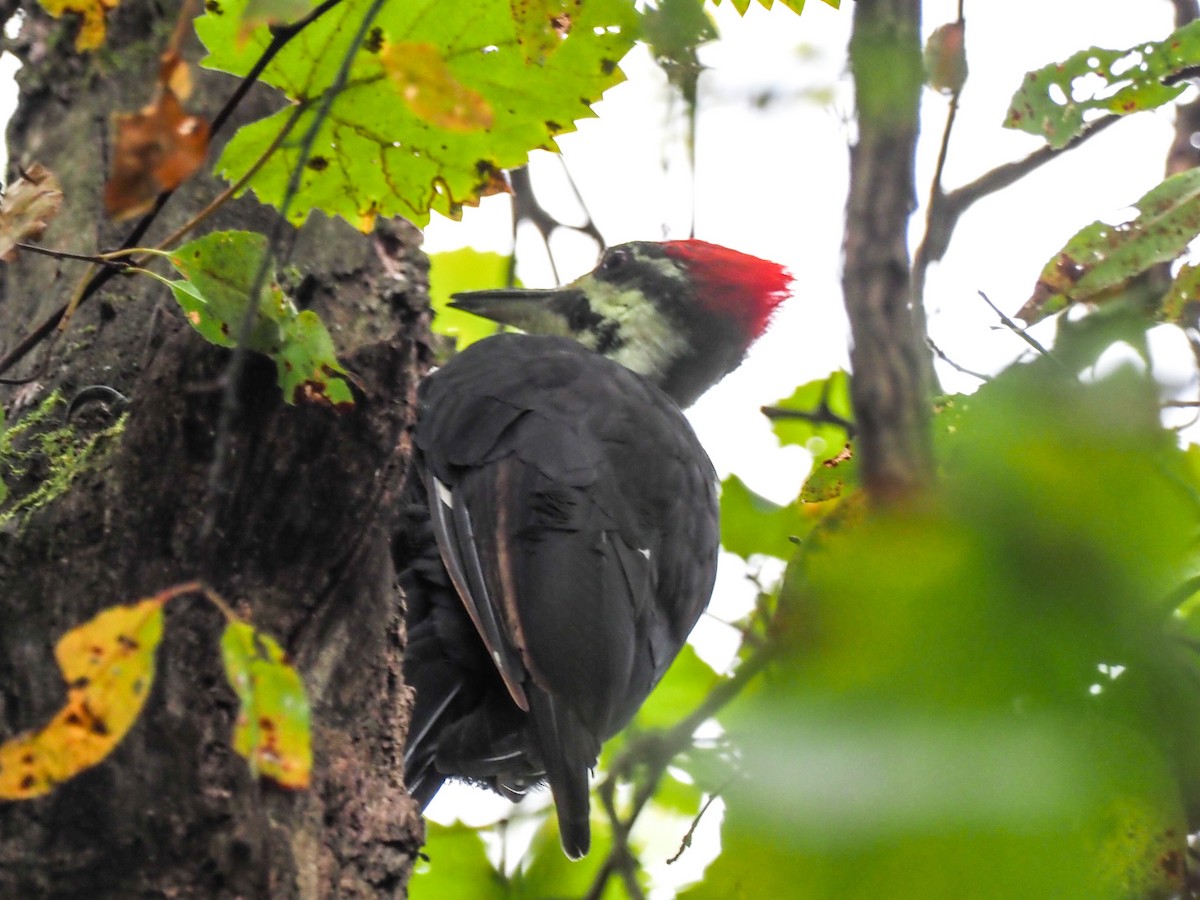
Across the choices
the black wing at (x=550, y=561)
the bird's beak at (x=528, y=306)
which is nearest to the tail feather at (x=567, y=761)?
the black wing at (x=550, y=561)

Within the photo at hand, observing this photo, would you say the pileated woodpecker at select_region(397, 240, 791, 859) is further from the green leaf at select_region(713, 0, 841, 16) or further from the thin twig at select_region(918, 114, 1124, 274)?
the green leaf at select_region(713, 0, 841, 16)

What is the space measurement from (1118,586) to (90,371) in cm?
173

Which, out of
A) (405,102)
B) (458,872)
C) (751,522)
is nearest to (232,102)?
(405,102)

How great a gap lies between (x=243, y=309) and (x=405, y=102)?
32 centimetres

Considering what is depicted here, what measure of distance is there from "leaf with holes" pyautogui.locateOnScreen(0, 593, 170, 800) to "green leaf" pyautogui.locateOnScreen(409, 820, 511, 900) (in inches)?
75.1

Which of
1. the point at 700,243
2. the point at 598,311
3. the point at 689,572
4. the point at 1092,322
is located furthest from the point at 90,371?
the point at 700,243

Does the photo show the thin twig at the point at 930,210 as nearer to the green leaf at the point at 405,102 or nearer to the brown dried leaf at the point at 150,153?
the green leaf at the point at 405,102

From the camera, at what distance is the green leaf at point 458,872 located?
3045mm

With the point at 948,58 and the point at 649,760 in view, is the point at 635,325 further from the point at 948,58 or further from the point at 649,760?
the point at 649,760

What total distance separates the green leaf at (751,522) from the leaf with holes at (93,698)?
239cm

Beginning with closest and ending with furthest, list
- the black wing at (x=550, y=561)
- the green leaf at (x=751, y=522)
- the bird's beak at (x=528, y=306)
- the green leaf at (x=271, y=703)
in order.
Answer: the green leaf at (x=271, y=703) < the black wing at (x=550, y=561) < the green leaf at (x=751, y=522) < the bird's beak at (x=528, y=306)

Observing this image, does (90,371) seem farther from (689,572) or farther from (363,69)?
(689,572)

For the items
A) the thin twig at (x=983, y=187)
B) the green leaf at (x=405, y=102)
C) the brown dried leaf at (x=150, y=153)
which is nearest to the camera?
the brown dried leaf at (x=150, y=153)

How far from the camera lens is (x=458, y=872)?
10.0ft
